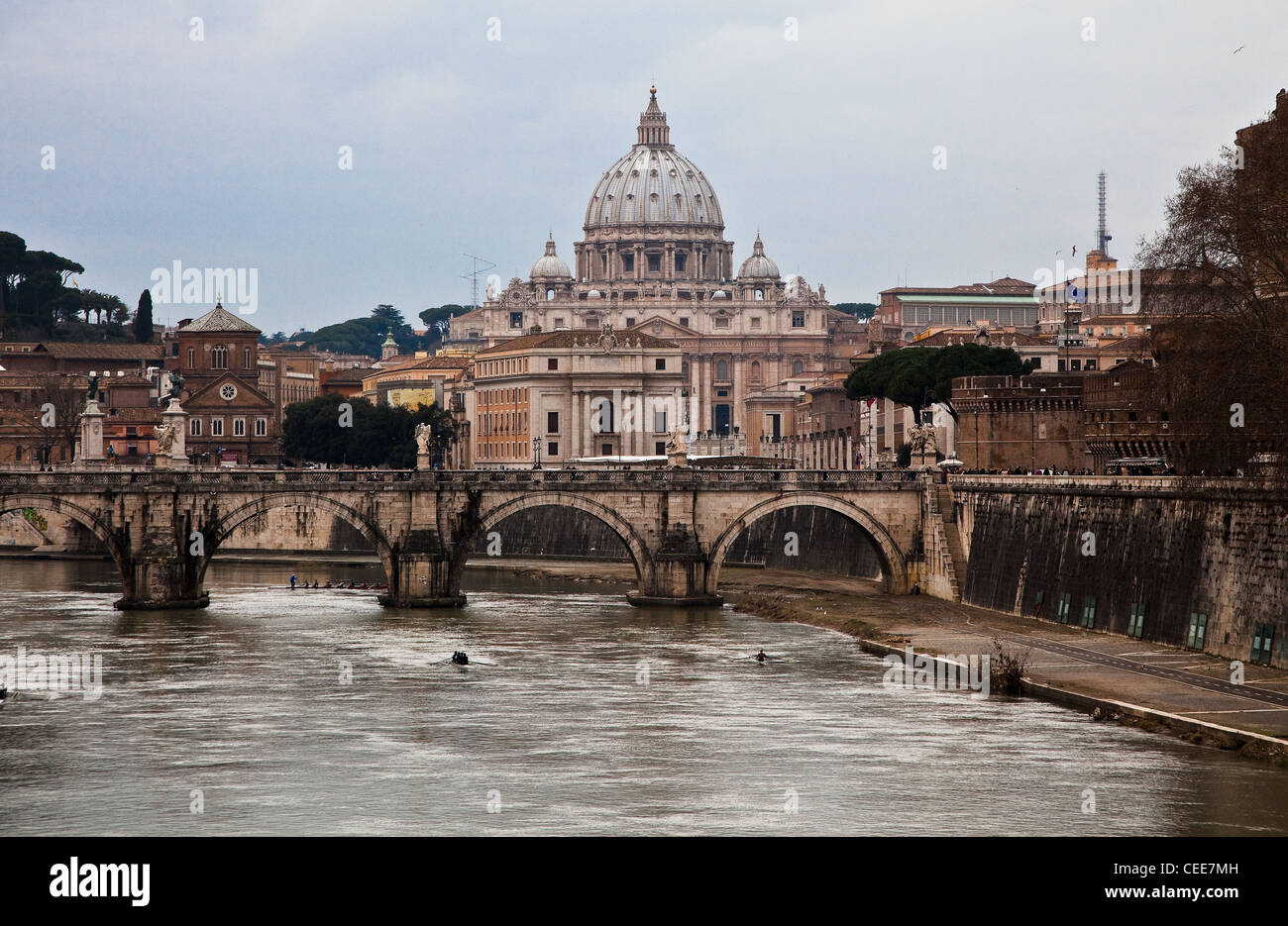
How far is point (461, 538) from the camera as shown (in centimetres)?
6850

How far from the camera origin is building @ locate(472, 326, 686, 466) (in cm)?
13112

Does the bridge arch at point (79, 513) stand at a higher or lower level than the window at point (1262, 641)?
higher

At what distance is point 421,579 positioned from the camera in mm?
67750

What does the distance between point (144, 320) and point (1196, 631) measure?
392ft

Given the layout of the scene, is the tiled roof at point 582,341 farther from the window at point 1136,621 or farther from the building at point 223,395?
the window at point 1136,621

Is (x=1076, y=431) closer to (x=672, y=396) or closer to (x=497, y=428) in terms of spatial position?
(x=672, y=396)

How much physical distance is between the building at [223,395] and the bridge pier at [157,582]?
51.6m

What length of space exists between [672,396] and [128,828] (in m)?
102

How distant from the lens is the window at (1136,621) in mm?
50562

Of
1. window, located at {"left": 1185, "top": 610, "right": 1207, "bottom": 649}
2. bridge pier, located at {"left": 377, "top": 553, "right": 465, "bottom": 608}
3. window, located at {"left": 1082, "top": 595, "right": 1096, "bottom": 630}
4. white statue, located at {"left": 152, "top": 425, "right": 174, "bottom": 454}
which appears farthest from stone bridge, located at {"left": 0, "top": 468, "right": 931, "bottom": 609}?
window, located at {"left": 1185, "top": 610, "right": 1207, "bottom": 649}

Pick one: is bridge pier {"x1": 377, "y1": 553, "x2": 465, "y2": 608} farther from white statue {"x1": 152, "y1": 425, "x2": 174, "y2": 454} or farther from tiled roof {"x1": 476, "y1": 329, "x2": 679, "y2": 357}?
tiled roof {"x1": 476, "y1": 329, "x2": 679, "y2": 357}

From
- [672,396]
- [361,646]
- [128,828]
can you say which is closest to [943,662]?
[361,646]

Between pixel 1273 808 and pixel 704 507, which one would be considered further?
pixel 704 507

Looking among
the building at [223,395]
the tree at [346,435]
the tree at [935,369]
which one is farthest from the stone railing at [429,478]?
the tree at [346,435]
